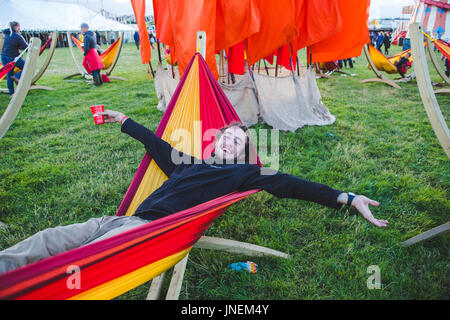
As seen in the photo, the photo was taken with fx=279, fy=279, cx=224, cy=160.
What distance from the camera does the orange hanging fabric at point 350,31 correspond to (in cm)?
353

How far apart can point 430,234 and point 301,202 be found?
814 mm

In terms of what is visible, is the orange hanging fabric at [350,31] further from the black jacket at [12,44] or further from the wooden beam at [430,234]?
the black jacket at [12,44]

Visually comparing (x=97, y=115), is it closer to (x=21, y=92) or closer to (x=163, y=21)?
(x=21, y=92)

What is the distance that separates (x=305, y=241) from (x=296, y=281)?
1.09ft

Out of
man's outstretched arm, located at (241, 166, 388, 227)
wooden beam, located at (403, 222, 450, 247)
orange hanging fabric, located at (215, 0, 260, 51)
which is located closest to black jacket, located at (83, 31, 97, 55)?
orange hanging fabric, located at (215, 0, 260, 51)

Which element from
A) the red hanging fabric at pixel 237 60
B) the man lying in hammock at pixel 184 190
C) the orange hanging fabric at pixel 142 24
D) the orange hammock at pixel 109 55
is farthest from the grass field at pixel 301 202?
the orange hammock at pixel 109 55

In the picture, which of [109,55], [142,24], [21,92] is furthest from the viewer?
[109,55]

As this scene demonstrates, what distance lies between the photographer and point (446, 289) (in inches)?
55.8

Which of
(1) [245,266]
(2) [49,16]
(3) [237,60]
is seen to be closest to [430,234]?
(1) [245,266]

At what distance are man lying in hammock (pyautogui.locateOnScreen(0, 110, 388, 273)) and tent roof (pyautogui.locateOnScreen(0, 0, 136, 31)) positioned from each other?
19652 millimetres

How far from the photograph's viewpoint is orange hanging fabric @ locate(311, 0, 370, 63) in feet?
11.6

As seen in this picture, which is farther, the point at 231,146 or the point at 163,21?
the point at 163,21

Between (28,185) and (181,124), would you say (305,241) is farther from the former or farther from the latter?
(28,185)

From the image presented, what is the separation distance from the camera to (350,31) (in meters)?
3.64
